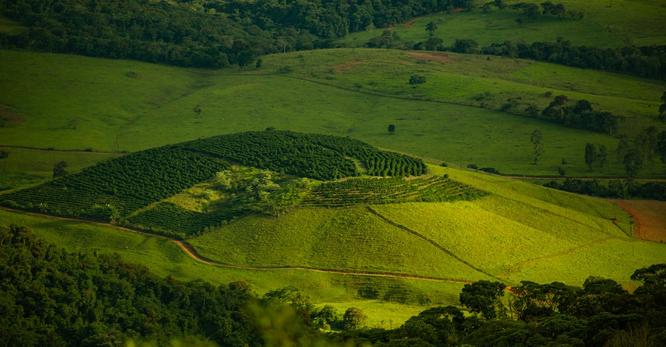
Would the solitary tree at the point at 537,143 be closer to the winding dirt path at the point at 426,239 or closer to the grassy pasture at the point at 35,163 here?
the winding dirt path at the point at 426,239

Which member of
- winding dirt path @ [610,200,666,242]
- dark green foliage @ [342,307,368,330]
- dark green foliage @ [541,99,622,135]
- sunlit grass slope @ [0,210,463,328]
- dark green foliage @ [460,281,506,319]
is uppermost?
dark green foliage @ [541,99,622,135]

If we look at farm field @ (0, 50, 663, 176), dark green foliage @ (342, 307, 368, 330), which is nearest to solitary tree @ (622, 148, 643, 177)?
farm field @ (0, 50, 663, 176)

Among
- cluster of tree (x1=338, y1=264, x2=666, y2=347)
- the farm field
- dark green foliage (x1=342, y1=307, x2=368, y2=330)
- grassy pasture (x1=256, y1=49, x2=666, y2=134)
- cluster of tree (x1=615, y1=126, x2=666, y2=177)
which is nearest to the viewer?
cluster of tree (x1=338, y1=264, x2=666, y2=347)

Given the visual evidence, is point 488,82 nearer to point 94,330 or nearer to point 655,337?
point 94,330

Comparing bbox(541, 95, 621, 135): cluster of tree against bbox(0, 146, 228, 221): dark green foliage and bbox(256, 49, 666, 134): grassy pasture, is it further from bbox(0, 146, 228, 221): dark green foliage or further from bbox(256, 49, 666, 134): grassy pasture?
bbox(0, 146, 228, 221): dark green foliage

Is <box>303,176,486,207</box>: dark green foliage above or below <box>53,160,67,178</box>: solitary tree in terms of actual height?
above

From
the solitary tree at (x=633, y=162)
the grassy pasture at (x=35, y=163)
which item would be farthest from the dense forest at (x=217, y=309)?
the solitary tree at (x=633, y=162)

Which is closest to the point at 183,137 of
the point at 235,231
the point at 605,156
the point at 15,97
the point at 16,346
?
the point at 15,97
